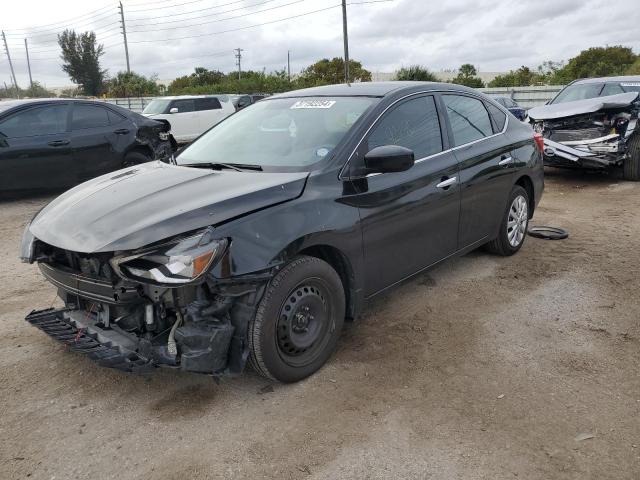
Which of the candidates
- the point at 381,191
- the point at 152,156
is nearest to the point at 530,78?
the point at 152,156

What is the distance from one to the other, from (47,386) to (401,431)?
6.75 ft

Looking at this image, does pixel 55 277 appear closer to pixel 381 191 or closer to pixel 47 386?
pixel 47 386

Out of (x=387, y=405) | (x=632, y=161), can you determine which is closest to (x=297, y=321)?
(x=387, y=405)

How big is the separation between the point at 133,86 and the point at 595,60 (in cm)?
3574

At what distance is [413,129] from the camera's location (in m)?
4.06

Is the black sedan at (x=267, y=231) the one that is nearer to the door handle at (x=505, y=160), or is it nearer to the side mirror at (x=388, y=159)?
the side mirror at (x=388, y=159)

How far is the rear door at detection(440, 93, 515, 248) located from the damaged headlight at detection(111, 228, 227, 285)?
2.35m

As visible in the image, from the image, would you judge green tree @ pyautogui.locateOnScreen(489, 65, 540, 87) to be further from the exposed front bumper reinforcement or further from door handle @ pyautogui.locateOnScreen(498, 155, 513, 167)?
the exposed front bumper reinforcement

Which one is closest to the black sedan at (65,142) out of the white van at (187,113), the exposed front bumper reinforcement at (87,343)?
the exposed front bumper reinforcement at (87,343)

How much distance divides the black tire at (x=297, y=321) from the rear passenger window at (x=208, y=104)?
1467 cm

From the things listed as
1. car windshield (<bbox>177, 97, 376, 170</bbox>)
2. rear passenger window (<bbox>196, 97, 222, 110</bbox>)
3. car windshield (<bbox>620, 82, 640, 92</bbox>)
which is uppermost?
rear passenger window (<bbox>196, 97, 222, 110</bbox>)

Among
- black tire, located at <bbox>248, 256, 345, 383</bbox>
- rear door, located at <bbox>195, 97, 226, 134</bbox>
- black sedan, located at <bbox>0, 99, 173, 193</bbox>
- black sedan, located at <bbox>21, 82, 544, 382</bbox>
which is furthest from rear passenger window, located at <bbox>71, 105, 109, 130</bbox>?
rear door, located at <bbox>195, 97, 226, 134</bbox>

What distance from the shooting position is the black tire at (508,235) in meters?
5.15

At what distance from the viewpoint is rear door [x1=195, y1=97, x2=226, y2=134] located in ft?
54.9
